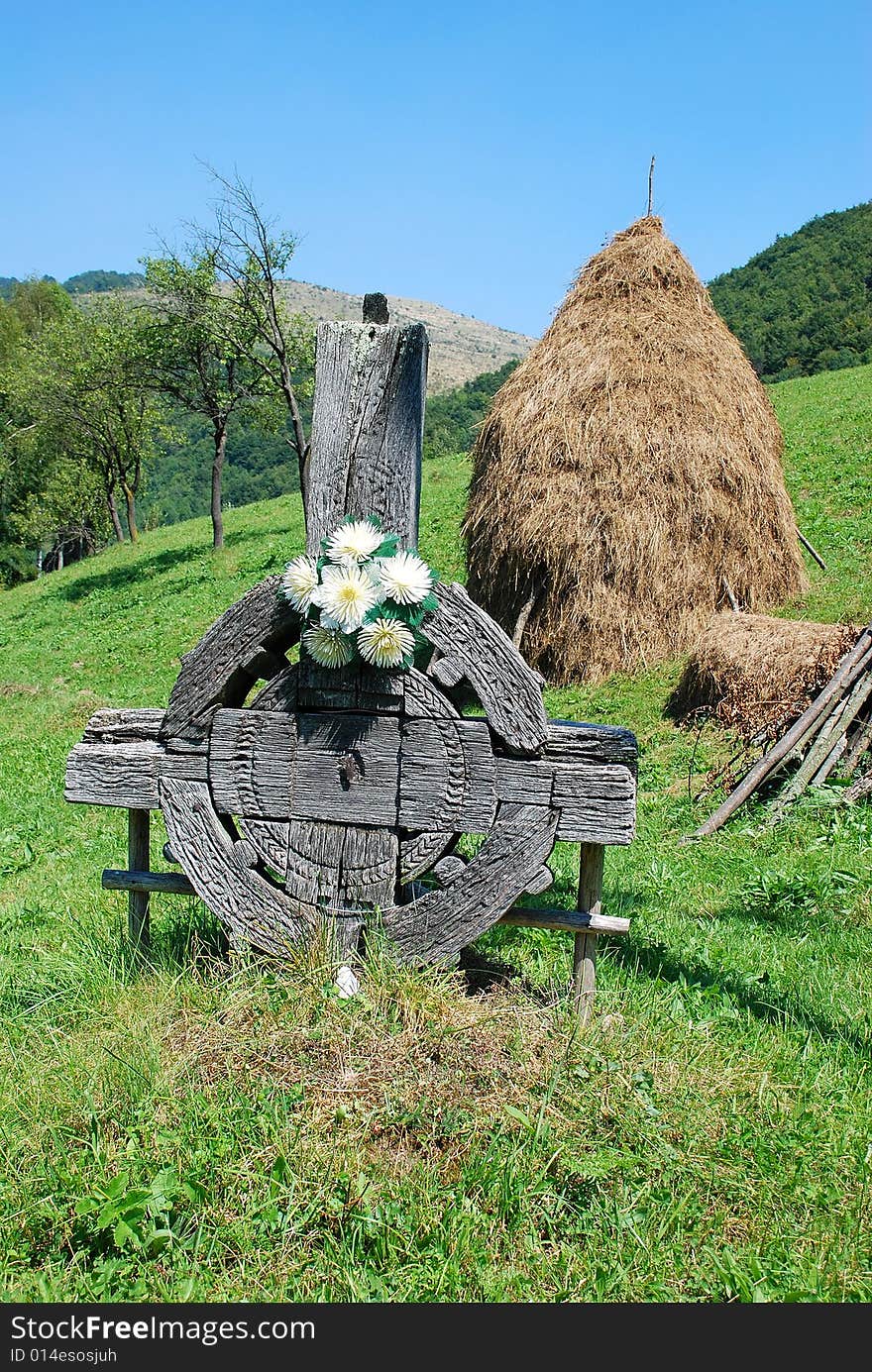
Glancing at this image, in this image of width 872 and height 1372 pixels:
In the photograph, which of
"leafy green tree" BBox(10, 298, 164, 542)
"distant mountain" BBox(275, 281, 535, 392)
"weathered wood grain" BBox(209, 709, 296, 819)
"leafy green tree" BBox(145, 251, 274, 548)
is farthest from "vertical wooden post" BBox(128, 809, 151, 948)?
"distant mountain" BBox(275, 281, 535, 392)

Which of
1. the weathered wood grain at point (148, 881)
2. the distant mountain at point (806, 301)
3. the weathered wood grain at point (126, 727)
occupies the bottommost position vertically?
the weathered wood grain at point (148, 881)

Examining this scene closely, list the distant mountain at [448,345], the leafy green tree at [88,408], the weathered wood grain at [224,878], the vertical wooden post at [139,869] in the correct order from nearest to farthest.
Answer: the weathered wood grain at [224,878]
the vertical wooden post at [139,869]
the leafy green tree at [88,408]
the distant mountain at [448,345]

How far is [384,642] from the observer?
12.9 feet

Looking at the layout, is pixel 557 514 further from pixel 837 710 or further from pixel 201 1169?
pixel 201 1169

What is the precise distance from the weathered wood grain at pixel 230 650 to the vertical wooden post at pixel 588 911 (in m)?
1.55

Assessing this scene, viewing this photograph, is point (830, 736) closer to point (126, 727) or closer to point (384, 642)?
point (384, 642)

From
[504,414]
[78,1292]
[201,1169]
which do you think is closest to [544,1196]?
[201,1169]

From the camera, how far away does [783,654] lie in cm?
838

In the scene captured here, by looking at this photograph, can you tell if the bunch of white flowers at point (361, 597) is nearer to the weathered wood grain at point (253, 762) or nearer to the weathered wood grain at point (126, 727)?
the weathered wood grain at point (253, 762)

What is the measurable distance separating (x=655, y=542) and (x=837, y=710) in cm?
414

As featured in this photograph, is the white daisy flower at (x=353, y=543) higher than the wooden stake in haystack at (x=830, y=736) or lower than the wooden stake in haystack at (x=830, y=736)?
higher

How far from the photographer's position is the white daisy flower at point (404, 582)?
3949 millimetres

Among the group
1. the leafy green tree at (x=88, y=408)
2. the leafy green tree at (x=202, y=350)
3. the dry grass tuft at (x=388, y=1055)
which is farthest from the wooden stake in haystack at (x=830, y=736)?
the leafy green tree at (x=88, y=408)

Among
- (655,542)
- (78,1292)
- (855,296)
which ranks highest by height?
(855,296)
